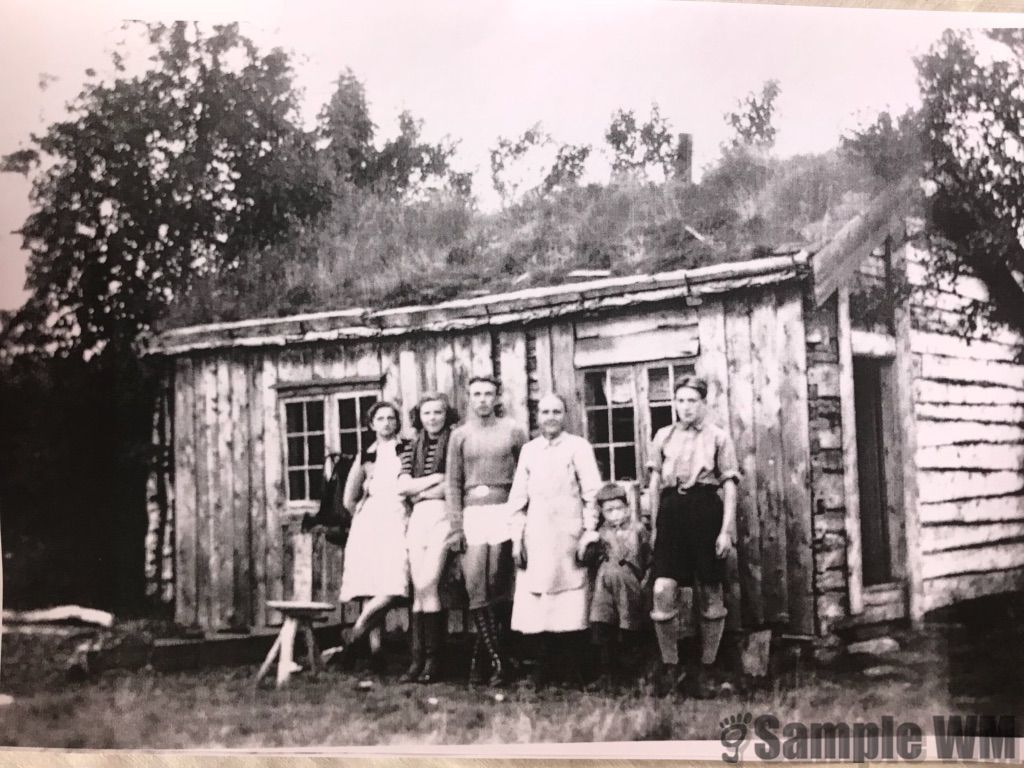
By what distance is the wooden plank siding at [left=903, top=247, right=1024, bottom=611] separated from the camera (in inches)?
122

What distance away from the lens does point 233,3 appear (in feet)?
10.2

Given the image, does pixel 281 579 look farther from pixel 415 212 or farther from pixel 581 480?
pixel 415 212

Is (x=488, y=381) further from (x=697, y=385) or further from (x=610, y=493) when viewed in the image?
(x=697, y=385)

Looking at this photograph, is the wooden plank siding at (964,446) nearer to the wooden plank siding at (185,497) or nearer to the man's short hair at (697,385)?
the man's short hair at (697,385)

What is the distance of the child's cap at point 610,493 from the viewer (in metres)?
3.07

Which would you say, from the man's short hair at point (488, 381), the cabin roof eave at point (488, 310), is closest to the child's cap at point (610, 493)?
the man's short hair at point (488, 381)

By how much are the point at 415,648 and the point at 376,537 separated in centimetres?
39

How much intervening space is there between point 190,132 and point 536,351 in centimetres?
137

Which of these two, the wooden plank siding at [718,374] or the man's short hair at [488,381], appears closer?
the wooden plank siding at [718,374]

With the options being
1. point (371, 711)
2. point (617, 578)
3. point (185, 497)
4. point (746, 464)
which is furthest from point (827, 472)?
point (185, 497)

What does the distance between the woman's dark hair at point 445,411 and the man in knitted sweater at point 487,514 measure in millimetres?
37

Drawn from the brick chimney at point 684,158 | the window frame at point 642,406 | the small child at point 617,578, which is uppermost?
the brick chimney at point 684,158

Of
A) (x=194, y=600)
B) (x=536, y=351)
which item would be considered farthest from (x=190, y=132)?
(x=194, y=600)

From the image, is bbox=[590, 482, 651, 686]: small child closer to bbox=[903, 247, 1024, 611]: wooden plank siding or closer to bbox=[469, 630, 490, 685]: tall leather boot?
bbox=[469, 630, 490, 685]: tall leather boot
